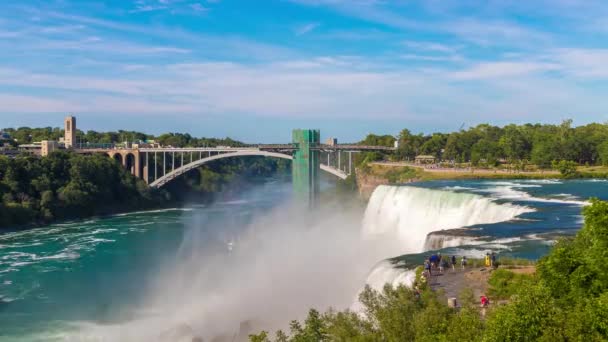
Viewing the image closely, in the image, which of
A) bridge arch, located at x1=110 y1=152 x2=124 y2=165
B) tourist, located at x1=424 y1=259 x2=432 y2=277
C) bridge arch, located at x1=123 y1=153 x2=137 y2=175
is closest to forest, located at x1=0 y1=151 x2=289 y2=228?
bridge arch, located at x1=110 y1=152 x2=124 y2=165

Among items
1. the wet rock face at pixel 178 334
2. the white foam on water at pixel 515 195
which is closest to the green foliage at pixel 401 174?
the white foam on water at pixel 515 195

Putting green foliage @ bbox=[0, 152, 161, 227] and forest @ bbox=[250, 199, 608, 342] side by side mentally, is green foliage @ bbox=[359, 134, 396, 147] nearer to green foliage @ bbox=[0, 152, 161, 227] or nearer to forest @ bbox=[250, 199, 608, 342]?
green foliage @ bbox=[0, 152, 161, 227]

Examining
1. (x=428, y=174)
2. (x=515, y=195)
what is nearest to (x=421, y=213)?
(x=515, y=195)

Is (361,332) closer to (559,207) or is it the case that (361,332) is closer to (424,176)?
(559,207)

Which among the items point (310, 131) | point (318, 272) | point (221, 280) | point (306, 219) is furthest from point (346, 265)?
point (310, 131)

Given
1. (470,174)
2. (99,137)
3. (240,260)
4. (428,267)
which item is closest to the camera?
(428,267)

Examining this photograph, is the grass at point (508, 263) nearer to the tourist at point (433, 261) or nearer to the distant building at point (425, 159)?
the tourist at point (433, 261)

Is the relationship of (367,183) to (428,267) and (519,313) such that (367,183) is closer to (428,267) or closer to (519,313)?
(428,267)
